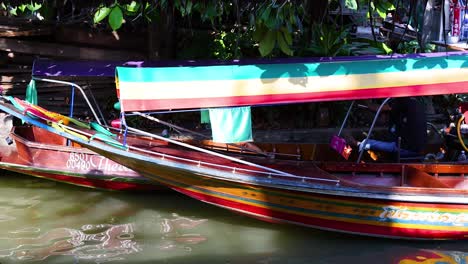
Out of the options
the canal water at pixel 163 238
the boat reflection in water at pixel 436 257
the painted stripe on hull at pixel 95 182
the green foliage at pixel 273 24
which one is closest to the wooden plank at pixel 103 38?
the painted stripe on hull at pixel 95 182

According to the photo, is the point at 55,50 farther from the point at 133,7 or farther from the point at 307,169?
the point at 307,169

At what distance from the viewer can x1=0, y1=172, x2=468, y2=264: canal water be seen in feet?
17.6

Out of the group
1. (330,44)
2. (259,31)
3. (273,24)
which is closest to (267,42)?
(259,31)

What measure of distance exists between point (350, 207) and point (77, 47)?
5.57m

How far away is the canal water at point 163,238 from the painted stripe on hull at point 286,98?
4.81ft

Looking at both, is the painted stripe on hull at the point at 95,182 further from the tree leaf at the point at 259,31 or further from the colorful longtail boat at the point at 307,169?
the tree leaf at the point at 259,31

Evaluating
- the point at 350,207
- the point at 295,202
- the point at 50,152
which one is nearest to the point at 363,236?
the point at 350,207

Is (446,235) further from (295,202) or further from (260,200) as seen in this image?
(260,200)

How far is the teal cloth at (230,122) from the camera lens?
5.32m

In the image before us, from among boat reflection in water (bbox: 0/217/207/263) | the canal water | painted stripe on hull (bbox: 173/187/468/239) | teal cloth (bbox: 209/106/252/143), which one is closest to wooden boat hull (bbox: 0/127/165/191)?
the canal water

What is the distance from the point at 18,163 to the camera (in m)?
7.00

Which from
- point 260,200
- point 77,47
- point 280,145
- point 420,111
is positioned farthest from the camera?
point 77,47

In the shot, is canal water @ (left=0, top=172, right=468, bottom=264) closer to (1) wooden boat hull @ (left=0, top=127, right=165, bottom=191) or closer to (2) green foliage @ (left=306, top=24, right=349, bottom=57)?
(1) wooden boat hull @ (left=0, top=127, right=165, bottom=191)

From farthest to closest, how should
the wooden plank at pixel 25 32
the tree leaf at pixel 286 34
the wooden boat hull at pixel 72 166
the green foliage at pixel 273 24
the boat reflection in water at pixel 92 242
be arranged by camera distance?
1. the wooden plank at pixel 25 32
2. the wooden boat hull at pixel 72 166
3. the boat reflection in water at pixel 92 242
4. the tree leaf at pixel 286 34
5. the green foliage at pixel 273 24
